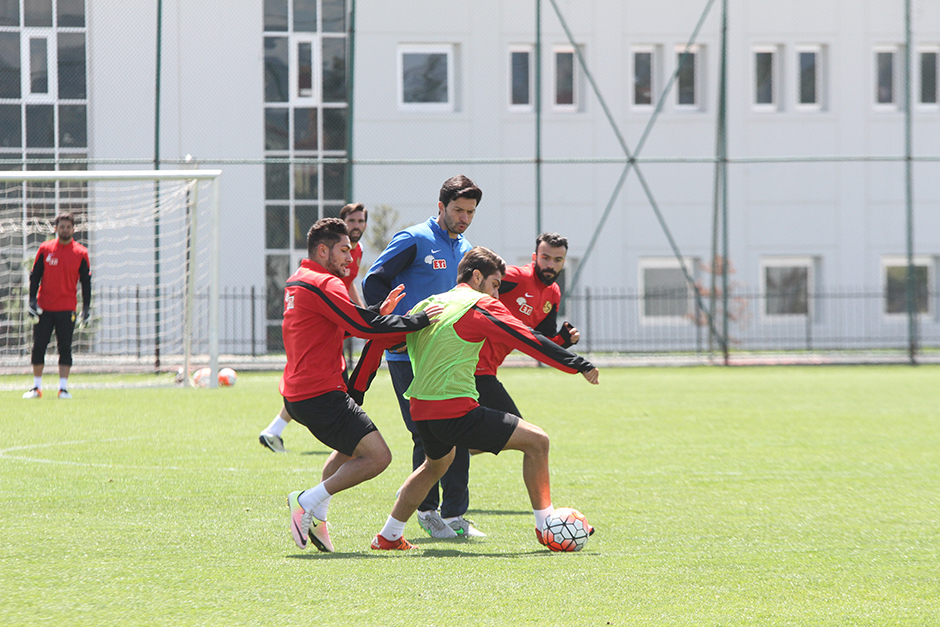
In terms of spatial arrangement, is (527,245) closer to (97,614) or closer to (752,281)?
(752,281)

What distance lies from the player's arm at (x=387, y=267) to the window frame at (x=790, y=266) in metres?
19.4

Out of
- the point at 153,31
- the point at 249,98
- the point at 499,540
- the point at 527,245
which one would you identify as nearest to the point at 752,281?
the point at 527,245

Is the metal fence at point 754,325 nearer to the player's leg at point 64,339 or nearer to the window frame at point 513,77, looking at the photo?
the window frame at point 513,77

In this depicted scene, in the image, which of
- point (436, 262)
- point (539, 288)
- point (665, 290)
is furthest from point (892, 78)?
point (436, 262)

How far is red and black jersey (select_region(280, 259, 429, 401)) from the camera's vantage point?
4.86m

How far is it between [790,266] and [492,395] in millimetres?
19966

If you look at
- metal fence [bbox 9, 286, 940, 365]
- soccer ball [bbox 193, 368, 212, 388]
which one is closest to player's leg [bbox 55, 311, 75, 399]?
soccer ball [bbox 193, 368, 212, 388]

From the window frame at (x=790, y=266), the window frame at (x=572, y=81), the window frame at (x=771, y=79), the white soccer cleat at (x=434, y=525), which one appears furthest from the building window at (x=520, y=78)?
the white soccer cleat at (x=434, y=525)

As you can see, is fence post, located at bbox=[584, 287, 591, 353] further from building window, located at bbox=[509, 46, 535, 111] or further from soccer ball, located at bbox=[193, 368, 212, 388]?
soccer ball, located at bbox=[193, 368, 212, 388]

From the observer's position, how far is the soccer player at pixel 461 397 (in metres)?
4.80

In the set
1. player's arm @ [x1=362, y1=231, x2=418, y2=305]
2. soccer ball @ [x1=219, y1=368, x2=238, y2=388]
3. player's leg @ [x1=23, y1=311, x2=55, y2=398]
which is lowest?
soccer ball @ [x1=219, y1=368, x2=238, y2=388]

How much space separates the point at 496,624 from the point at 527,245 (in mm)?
18873

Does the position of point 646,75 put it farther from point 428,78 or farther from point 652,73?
point 428,78

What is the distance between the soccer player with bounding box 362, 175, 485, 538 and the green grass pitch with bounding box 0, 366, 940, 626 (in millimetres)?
190
